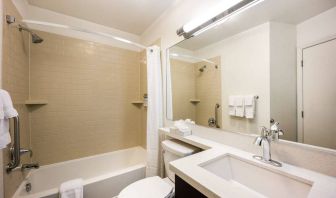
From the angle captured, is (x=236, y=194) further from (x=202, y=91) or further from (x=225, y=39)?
(x=225, y=39)

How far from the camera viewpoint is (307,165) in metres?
0.71

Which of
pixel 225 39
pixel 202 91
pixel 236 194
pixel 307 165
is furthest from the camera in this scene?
pixel 202 91

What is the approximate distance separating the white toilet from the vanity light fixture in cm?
109

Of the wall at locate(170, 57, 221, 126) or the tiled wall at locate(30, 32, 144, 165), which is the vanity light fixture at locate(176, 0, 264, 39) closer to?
the wall at locate(170, 57, 221, 126)

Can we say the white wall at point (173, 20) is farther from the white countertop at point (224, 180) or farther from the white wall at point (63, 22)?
the white countertop at point (224, 180)

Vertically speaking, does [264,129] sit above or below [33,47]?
below

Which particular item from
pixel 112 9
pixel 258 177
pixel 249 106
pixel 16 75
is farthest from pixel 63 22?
pixel 258 177

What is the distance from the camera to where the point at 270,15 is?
0.87 meters

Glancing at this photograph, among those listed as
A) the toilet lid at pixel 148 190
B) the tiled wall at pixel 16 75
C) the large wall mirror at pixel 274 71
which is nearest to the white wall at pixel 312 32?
the large wall mirror at pixel 274 71

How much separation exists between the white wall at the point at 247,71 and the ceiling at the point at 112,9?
101 centimetres

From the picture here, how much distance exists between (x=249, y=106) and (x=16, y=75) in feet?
7.08

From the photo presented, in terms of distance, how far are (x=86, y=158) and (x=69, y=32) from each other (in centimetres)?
180

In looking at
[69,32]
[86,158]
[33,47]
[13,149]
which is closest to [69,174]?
[86,158]

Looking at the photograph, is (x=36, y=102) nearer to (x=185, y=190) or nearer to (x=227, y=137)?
(x=185, y=190)
